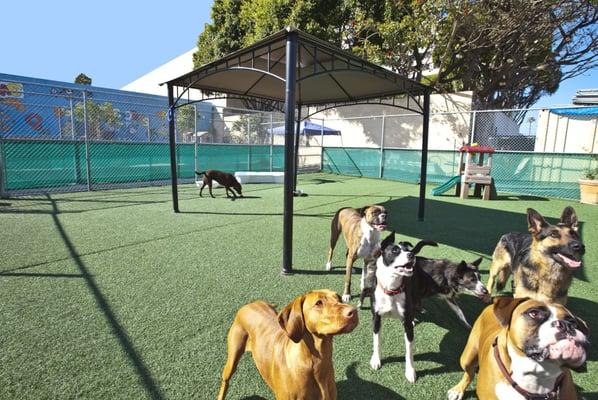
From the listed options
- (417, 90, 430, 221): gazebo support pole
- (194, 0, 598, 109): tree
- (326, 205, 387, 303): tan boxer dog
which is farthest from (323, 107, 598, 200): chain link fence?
(326, 205, 387, 303): tan boxer dog

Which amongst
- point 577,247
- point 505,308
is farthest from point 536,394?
point 577,247

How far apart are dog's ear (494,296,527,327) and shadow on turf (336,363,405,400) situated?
1002 mm

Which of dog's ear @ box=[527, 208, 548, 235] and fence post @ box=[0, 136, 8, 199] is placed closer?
dog's ear @ box=[527, 208, 548, 235]

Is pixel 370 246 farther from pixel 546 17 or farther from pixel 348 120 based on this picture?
pixel 348 120

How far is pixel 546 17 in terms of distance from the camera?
42.4 ft

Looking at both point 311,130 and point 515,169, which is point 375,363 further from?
point 311,130

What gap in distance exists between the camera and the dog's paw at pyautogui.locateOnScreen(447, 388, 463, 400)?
2.23m

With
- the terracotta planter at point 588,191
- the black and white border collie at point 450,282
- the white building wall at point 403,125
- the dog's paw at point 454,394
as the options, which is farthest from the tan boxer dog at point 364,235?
the white building wall at point 403,125

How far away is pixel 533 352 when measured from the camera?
1493mm

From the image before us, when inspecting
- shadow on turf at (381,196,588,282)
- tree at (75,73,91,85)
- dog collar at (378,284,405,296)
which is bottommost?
shadow on turf at (381,196,588,282)

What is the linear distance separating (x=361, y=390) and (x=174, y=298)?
221 cm

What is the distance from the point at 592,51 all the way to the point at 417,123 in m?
8.77

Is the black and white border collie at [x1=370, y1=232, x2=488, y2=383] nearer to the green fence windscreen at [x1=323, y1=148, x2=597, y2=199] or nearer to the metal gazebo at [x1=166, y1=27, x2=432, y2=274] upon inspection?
the metal gazebo at [x1=166, y1=27, x2=432, y2=274]

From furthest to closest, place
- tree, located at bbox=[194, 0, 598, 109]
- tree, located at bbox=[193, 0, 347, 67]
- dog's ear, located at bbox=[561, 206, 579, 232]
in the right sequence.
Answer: tree, located at bbox=[193, 0, 347, 67] < tree, located at bbox=[194, 0, 598, 109] < dog's ear, located at bbox=[561, 206, 579, 232]
